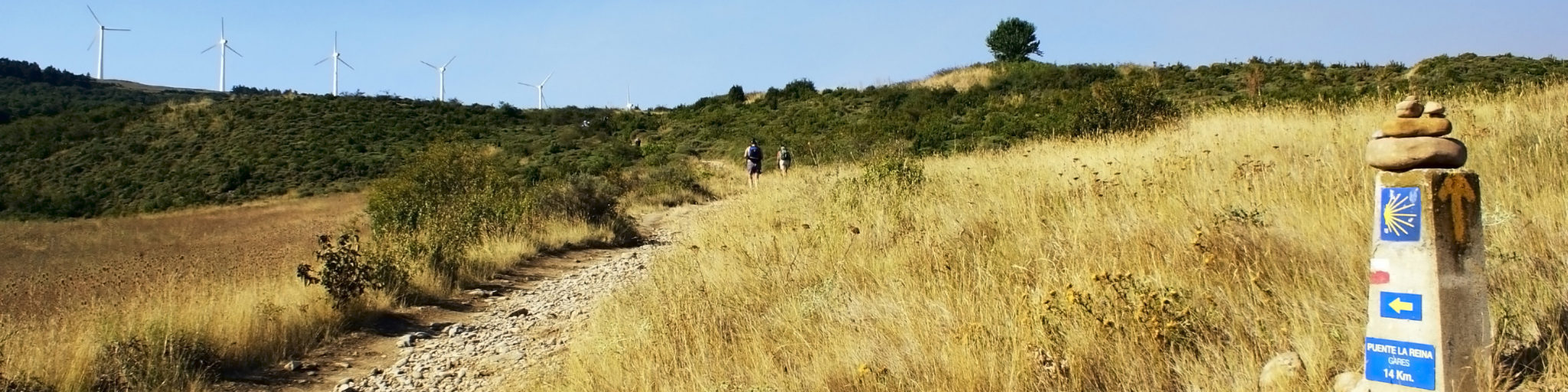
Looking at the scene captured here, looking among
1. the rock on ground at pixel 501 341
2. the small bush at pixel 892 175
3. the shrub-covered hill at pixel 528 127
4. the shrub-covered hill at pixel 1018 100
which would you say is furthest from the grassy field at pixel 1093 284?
the shrub-covered hill at pixel 528 127

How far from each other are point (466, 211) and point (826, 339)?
8.36 m

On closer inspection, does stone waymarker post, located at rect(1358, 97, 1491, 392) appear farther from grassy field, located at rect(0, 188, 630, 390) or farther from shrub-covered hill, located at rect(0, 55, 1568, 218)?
shrub-covered hill, located at rect(0, 55, 1568, 218)

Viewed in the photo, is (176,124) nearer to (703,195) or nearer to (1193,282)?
(703,195)

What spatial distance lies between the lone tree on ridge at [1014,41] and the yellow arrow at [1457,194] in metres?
56.1

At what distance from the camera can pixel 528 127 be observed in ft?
164

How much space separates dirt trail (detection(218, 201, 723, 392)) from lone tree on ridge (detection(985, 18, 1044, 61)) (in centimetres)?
5041

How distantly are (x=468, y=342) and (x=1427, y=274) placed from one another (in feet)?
20.5

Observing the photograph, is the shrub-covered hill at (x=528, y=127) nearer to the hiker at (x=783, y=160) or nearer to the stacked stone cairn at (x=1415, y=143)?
the hiker at (x=783, y=160)

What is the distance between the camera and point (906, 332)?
4105 mm

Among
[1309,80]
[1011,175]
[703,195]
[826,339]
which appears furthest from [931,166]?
[1309,80]

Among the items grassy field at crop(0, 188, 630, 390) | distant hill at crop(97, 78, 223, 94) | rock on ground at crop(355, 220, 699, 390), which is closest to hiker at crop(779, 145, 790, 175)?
grassy field at crop(0, 188, 630, 390)

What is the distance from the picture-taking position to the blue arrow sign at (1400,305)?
2299 mm

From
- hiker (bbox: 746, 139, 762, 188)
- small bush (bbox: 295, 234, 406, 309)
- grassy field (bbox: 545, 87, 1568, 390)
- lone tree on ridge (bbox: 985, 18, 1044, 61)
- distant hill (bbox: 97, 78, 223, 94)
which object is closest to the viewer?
grassy field (bbox: 545, 87, 1568, 390)

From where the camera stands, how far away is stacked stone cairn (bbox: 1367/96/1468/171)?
2.35 m
